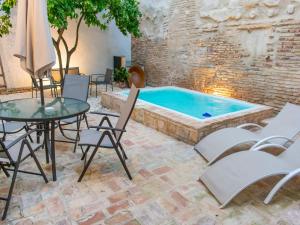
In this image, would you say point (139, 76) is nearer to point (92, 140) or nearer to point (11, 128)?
point (11, 128)

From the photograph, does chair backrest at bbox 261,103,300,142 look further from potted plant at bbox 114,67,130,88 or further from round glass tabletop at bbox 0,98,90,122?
potted plant at bbox 114,67,130,88

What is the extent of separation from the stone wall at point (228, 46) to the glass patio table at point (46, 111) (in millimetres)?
4285

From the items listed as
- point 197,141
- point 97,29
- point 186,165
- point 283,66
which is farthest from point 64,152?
point 97,29

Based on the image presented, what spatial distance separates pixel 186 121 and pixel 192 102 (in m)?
2.50

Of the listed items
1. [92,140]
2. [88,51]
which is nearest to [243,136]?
[92,140]

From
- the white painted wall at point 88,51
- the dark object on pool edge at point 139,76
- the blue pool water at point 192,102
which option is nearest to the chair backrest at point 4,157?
the blue pool water at point 192,102

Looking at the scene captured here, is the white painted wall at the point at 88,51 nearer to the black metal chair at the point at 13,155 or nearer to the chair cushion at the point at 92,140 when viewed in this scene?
the chair cushion at the point at 92,140

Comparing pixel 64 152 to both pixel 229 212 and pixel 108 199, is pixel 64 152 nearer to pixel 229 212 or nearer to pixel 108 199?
pixel 108 199

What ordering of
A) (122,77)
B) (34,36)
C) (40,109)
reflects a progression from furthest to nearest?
(122,77)
(40,109)
(34,36)

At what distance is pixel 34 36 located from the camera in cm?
272

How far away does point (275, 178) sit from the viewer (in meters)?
2.92

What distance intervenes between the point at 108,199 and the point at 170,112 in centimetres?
248

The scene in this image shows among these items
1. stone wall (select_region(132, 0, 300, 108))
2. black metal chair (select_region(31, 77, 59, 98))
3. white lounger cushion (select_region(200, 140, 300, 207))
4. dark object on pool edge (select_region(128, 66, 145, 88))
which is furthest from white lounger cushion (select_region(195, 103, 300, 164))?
dark object on pool edge (select_region(128, 66, 145, 88))

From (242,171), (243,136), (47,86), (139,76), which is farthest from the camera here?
(139,76)
